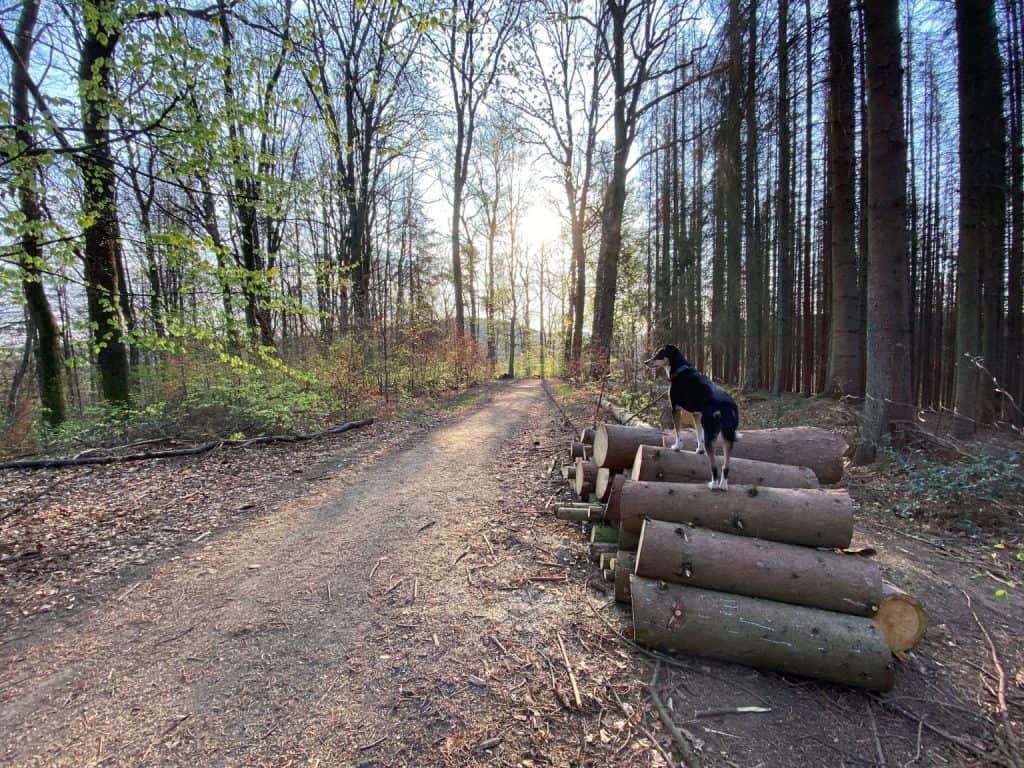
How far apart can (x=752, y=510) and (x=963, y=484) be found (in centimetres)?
355

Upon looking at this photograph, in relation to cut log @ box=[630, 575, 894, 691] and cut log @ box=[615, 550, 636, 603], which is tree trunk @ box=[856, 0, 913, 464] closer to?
cut log @ box=[630, 575, 894, 691]

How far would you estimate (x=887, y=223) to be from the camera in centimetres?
598

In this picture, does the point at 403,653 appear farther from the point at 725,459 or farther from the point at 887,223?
the point at 887,223

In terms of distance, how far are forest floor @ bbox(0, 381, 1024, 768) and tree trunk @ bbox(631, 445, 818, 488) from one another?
0.99 m

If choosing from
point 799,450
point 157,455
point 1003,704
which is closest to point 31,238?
point 157,455

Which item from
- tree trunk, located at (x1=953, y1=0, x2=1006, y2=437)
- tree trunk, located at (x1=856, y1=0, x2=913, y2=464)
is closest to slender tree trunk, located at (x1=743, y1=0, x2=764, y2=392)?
tree trunk, located at (x1=953, y1=0, x2=1006, y2=437)

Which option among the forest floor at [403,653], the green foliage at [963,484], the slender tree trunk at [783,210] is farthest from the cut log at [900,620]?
the slender tree trunk at [783,210]

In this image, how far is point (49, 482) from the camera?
5660 mm

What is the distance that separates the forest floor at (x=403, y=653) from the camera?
83.1 inches

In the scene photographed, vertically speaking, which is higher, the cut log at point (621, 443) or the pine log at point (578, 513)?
the cut log at point (621, 443)

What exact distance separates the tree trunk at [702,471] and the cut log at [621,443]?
0.45 meters

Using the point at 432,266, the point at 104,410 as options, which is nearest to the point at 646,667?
the point at 104,410

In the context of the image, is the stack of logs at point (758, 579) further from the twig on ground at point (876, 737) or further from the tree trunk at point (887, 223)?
the tree trunk at point (887, 223)

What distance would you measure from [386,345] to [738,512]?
11.9 m
